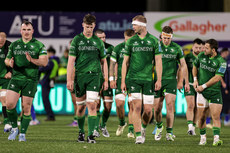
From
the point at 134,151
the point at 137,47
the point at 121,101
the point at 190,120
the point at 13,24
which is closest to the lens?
the point at 134,151

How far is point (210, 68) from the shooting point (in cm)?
1133

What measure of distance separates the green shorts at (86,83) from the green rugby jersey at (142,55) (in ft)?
2.25

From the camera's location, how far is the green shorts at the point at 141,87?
36.3ft

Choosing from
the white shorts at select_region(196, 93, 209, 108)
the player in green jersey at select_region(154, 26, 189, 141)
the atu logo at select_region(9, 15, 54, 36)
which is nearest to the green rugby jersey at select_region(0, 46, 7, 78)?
the player in green jersey at select_region(154, 26, 189, 141)

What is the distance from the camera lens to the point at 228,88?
1897cm

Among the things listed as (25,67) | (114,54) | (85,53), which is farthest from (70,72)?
(114,54)

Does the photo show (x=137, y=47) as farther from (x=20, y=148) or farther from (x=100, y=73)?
(x=20, y=148)

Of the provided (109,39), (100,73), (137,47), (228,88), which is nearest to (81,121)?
(100,73)

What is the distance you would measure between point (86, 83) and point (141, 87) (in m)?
1.07

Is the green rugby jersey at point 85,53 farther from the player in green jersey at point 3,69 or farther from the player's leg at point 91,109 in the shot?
the player in green jersey at point 3,69

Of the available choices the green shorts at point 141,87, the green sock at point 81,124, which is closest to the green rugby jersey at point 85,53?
the green shorts at point 141,87

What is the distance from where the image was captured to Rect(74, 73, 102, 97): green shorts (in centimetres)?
1109

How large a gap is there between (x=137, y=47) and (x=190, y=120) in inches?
175

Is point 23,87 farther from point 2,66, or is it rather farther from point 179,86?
point 179,86
